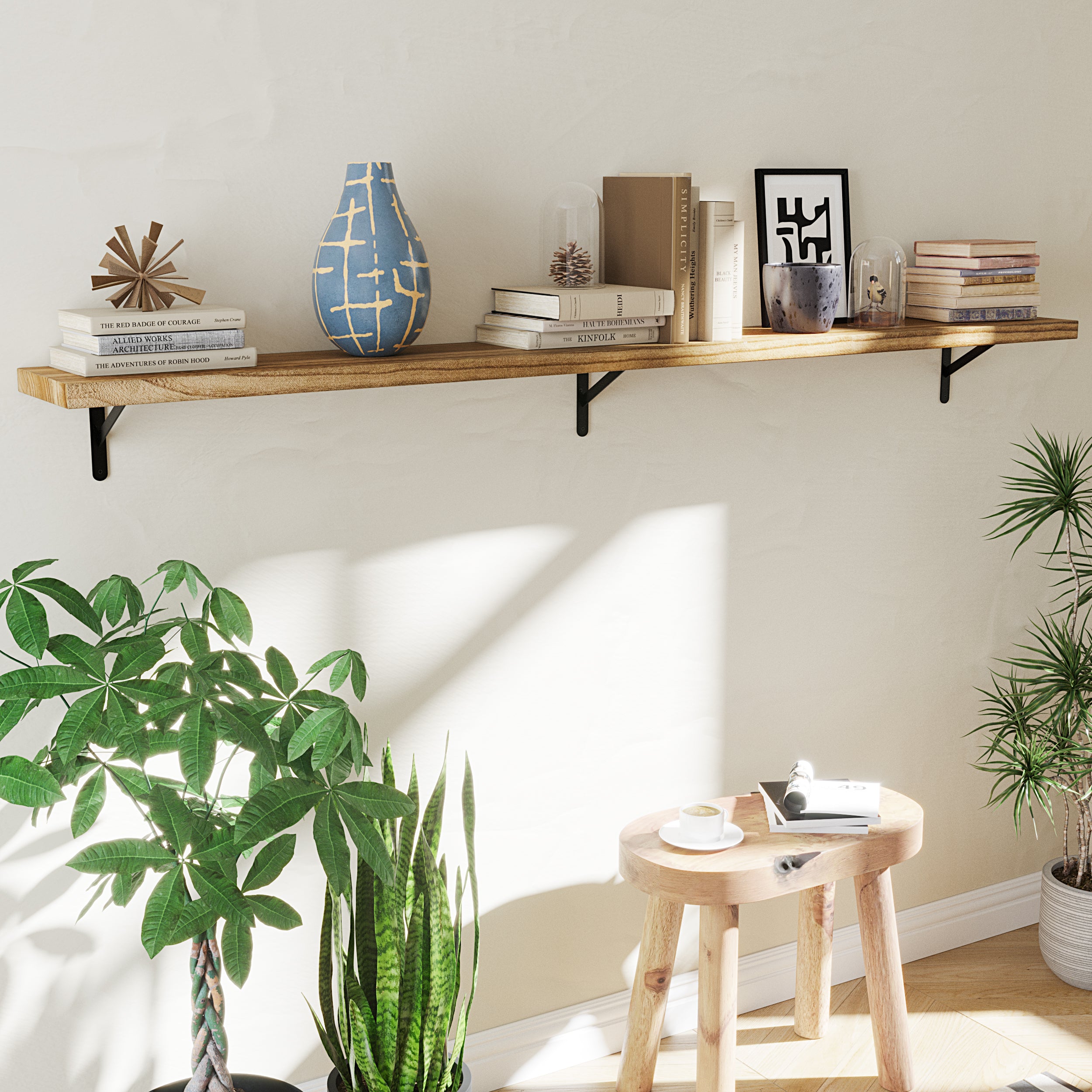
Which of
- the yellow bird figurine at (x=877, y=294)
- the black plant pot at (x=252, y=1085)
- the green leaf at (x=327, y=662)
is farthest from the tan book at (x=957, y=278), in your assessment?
the black plant pot at (x=252, y=1085)

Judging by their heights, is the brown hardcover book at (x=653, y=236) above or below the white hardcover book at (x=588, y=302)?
above

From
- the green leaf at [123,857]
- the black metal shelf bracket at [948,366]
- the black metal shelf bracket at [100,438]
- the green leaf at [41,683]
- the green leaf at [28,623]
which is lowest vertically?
the green leaf at [123,857]

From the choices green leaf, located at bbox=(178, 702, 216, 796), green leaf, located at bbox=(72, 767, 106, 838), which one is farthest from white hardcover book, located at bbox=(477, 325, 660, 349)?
green leaf, located at bbox=(72, 767, 106, 838)

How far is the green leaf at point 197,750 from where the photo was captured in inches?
56.2

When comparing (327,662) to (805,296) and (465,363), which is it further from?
(805,296)

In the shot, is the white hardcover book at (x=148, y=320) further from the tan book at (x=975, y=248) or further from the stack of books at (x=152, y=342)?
the tan book at (x=975, y=248)

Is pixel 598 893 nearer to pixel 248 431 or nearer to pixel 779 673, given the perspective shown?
pixel 779 673

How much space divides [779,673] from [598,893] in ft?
1.89

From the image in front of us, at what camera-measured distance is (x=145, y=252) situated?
1700 millimetres

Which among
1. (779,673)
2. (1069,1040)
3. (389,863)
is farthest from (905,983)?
(389,863)

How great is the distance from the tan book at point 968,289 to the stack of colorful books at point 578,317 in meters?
0.69

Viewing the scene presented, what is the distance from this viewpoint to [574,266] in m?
2.04

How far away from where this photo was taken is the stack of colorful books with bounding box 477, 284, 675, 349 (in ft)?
6.26

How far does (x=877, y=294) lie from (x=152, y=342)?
138 cm
